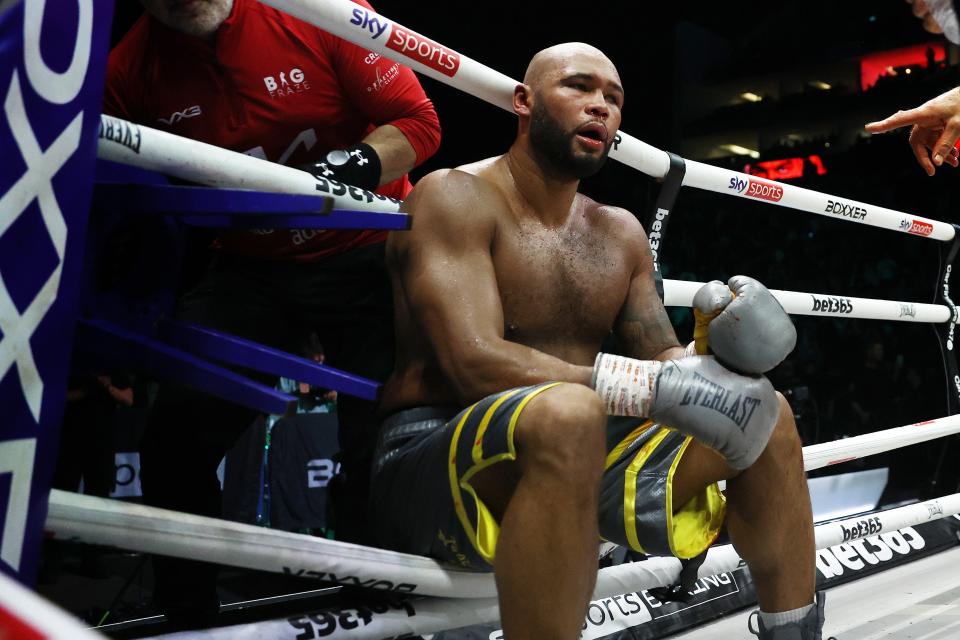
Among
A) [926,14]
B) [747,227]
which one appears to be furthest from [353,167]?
[747,227]

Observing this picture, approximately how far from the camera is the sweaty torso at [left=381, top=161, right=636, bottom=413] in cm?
125

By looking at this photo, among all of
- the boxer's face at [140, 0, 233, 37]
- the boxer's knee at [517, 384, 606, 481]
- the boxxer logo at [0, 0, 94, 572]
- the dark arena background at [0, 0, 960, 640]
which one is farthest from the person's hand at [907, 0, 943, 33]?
the boxxer logo at [0, 0, 94, 572]

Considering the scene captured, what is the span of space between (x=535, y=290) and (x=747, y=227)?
586cm

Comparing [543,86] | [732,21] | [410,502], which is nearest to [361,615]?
[410,502]

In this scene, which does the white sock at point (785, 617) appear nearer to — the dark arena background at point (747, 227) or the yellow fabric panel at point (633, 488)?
Result: the yellow fabric panel at point (633, 488)

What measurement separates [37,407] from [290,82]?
74 cm

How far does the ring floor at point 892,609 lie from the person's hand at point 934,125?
2.85ft

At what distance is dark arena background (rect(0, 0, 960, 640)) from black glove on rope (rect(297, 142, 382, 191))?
695 mm

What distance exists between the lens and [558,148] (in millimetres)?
1332

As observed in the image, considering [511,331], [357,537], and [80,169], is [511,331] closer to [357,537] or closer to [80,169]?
[357,537]

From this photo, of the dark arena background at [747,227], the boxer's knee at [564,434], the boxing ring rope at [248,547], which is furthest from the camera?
the dark arena background at [747,227]

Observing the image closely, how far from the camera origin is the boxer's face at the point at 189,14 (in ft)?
3.86

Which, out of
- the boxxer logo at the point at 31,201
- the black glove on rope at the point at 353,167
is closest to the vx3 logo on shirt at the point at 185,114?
the black glove on rope at the point at 353,167

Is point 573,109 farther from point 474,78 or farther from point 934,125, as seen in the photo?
point 934,125
